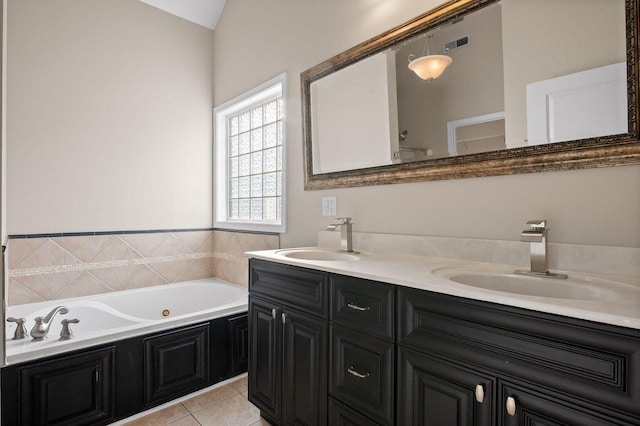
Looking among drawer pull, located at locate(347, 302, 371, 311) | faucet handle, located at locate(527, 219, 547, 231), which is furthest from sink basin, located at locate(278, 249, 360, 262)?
faucet handle, located at locate(527, 219, 547, 231)

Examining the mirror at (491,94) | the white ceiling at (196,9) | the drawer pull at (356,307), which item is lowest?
the drawer pull at (356,307)

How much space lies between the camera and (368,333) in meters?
1.26

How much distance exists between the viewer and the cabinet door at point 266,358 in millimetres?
1698

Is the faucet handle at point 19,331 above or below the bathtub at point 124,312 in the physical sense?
above

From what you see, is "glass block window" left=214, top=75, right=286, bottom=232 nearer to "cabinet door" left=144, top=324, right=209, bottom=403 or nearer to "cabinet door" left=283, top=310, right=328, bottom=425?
"cabinet door" left=144, top=324, right=209, bottom=403

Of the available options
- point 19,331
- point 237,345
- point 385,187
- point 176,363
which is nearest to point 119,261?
point 19,331

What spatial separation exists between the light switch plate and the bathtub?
96 centimetres

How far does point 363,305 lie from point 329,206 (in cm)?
100

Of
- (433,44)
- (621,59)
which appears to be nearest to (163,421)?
(433,44)

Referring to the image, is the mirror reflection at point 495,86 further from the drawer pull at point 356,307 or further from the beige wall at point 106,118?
the beige wall at point 106,118

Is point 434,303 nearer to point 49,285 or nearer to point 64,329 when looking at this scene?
point 64,329

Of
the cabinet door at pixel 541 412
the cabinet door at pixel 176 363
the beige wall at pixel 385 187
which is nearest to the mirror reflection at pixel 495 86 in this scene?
the beige wall at pixel 385 187

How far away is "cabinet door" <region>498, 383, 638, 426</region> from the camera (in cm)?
78

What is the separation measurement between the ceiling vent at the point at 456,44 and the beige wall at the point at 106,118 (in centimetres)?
250
